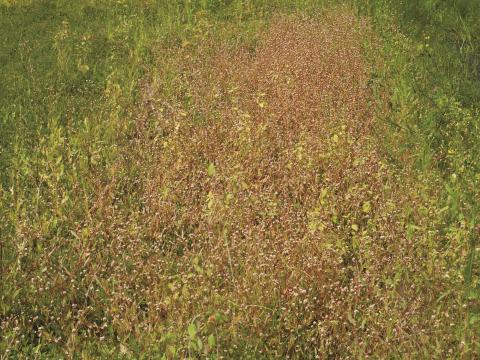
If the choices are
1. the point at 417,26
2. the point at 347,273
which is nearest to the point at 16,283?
the point at 347,273

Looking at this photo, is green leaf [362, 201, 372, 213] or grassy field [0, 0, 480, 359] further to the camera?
green leaf [362, 201, 372, 213]

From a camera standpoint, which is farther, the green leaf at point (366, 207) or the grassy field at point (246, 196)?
the green leaf at point (366, 207)

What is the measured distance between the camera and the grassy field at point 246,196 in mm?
3203

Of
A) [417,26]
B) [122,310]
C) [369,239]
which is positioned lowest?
[122,310]

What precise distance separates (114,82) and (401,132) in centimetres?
357

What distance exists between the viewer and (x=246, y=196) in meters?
4.43

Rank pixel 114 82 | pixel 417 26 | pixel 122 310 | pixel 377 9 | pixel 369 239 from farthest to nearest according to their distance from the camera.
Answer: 1. pixel 377 9
2. pixel 417 26
3. pixel 114 82
4. pixel 369 239
5. pixel 122 310

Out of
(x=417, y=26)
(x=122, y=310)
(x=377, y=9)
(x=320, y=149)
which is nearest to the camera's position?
(x=122, y=310)

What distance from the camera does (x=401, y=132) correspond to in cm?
525

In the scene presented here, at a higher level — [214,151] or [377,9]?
[377,9]

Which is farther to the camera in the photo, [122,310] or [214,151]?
[214,151]

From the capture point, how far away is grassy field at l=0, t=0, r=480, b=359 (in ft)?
10.5

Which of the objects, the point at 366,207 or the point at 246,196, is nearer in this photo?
the point at 366,207

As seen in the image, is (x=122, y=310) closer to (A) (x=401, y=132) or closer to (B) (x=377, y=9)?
(A) (x=401, y=132)
